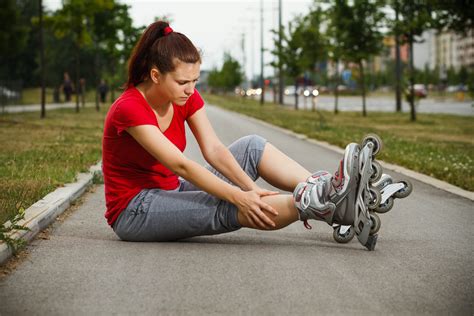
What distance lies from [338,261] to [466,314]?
4.30ft

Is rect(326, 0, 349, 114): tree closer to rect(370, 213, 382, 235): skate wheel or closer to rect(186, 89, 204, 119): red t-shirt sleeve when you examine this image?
rect(186, 89, 204, 119): red t-shirt sleeve

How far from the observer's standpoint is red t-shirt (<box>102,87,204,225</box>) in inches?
215

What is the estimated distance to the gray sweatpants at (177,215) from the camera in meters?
5.38

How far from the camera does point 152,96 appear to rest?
5.45 m

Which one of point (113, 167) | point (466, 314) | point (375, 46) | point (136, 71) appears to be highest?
point (375, 46)

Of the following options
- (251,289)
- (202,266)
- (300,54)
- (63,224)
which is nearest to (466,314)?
(251,289)

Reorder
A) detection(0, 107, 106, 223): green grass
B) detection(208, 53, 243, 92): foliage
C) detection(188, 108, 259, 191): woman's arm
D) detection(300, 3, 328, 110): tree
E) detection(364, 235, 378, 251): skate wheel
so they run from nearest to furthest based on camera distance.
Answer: detection(364, 235, 378, 251): skate wheel, detection(188, 108, 259, 191): woman's arm, detection(0, 107, 106, 223): green grass, detection(300, 3, 328, 110): tree, detection(208, 53, 243, 92): foliage

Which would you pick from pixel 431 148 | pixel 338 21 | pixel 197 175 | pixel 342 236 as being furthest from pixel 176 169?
pixel 338 21

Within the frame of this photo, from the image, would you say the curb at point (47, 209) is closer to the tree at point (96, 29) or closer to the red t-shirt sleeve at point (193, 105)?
the red t-shirt sleeve at point (193, 105)

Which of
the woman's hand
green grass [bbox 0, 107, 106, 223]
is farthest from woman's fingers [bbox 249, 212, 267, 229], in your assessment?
green grass [bbox 0, 107, 106, 223]

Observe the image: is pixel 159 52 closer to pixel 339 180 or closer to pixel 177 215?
pixel 177 215

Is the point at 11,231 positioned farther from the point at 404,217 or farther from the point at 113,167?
the point at 404,217

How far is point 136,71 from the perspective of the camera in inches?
214

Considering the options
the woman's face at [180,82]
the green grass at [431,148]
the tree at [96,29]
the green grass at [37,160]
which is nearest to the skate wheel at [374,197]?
the woman's face at [180,82]
